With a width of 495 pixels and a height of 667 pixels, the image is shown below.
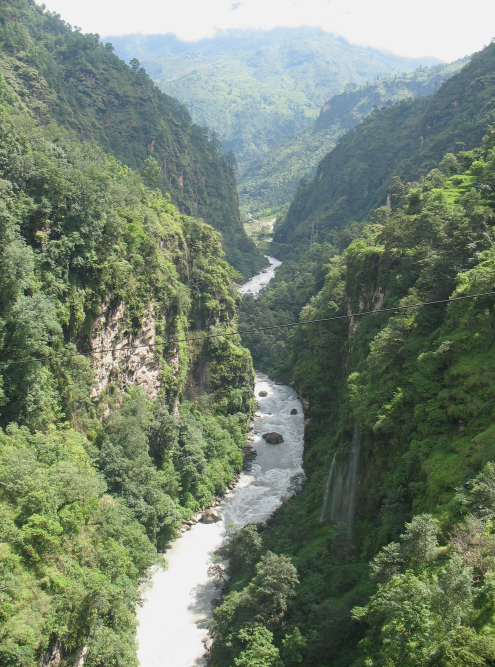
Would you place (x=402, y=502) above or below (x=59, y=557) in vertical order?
above

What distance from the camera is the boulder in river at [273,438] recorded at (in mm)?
47781

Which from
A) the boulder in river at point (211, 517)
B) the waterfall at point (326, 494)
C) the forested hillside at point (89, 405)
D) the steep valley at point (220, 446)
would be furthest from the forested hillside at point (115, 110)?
the waterfall at point (326, 494)

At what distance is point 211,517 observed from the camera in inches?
1438

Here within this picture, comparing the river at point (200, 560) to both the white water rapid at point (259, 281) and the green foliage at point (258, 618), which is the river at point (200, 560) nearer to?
the green foliage at point (258, 618)

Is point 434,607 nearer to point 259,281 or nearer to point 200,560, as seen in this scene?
point 200,560

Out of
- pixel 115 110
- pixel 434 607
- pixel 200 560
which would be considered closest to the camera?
pixel 434 607

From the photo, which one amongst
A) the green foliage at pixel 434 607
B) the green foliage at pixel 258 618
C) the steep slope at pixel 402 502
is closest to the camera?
the green foliage at pixel 434 607

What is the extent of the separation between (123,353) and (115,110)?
265 ft

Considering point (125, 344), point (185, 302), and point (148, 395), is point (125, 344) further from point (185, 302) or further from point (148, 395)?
point (185, 302)

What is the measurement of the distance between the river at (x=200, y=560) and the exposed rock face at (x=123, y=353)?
10.6 m

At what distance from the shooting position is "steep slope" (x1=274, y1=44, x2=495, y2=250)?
7919 cm

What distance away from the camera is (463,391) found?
21.8 metres

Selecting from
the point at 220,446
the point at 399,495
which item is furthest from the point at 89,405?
the point at 399,495

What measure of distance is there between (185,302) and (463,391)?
2829 cm
